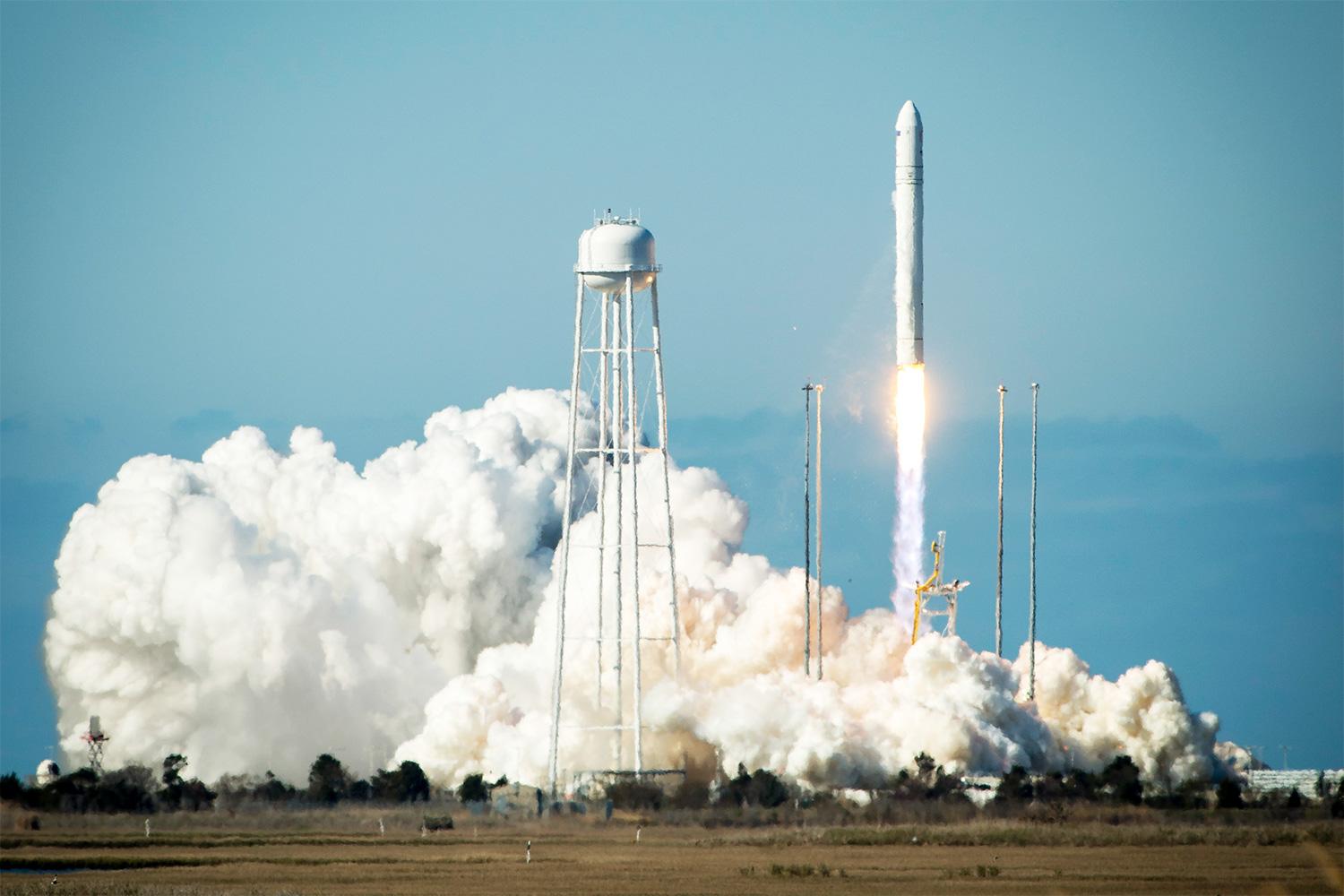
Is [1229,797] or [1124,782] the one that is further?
[1124,782]

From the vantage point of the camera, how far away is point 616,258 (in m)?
91.1

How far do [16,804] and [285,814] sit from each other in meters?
7.99

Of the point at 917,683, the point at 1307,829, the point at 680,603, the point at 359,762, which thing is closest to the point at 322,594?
the point at 359,762

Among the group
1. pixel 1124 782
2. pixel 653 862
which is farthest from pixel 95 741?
Answer: pixel 1124 782

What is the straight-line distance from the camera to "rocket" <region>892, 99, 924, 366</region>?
9294cm

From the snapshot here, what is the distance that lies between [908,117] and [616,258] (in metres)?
8.94

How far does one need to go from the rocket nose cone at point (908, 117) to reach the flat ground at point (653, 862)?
64.1ft

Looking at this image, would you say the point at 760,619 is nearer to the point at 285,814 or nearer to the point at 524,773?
the point at 524,773

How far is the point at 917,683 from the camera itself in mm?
93812

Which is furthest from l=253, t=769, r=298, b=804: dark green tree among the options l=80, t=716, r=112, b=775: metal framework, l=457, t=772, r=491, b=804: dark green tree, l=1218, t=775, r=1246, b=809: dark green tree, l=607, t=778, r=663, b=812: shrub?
l=1218, t=775, r=1246, b=809: dark green tree

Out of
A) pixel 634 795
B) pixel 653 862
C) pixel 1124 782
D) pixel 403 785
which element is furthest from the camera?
Answer: pixel 403 785

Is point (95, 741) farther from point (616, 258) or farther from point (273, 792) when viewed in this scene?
point (616, 258)

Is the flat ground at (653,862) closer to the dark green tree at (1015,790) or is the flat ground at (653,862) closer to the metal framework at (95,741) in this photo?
the dark green tree at (1015,790)

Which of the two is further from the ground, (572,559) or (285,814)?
(572,559)
